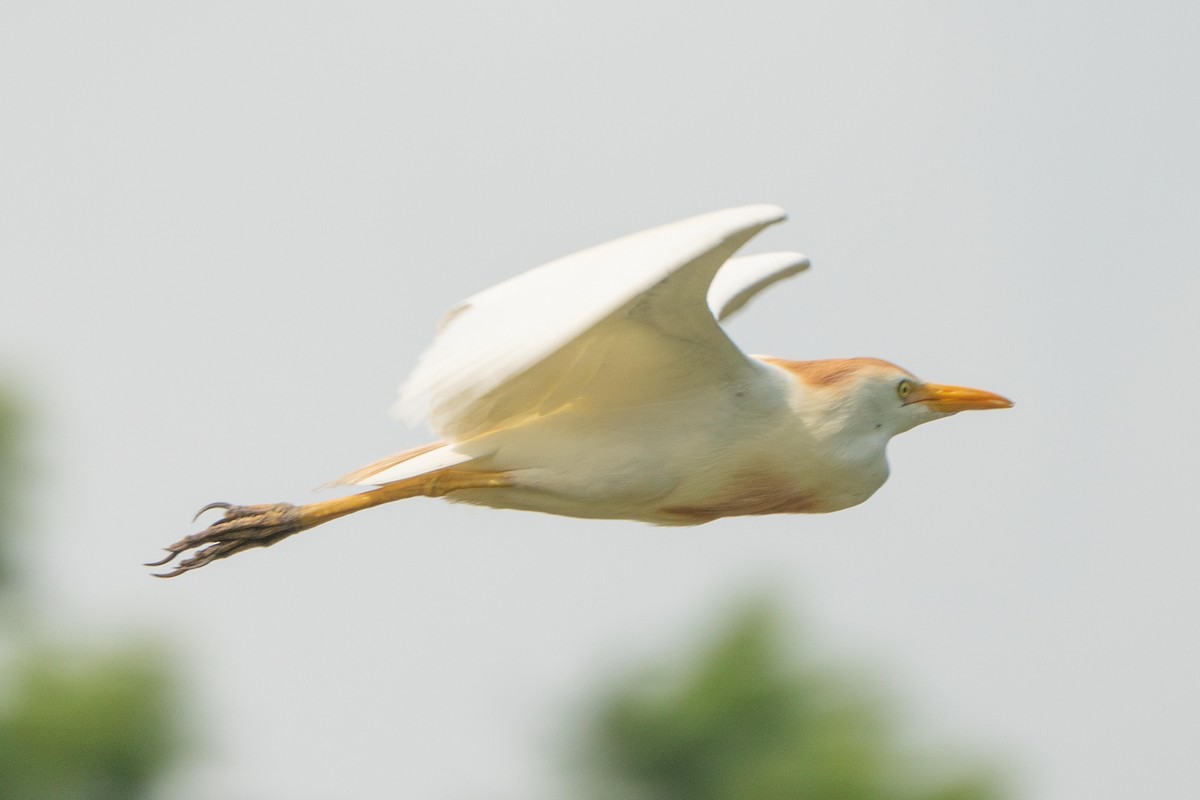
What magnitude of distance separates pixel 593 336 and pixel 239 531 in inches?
67.5

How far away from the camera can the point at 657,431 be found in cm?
614

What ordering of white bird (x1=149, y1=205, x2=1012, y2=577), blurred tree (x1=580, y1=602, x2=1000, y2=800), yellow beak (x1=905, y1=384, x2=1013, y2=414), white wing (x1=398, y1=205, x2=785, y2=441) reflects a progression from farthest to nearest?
blurred tree (x1=580, y1=602, x2=1000, y2=800), yellow beak (x1=905, y1=384, x2=1013, y2=414), white bird (x1=149, y1=205, x2=1012, y2=577), white wing (x1=398, y1=205, x2=785, y2=441)

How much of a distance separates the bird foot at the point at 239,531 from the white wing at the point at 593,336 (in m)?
0.77

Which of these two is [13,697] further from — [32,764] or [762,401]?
[762,401]

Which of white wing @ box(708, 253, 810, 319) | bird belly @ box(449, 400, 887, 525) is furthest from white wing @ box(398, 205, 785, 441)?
white wing @ box(708, 253, 810, 319)

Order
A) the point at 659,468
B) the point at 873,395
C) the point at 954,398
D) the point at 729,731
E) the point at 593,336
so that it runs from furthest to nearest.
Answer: the point at 729,731, the point at 954,398, the point at 873,395, the point at 659,468, the point at 593,336

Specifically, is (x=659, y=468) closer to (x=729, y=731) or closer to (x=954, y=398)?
(x=954, y=398)

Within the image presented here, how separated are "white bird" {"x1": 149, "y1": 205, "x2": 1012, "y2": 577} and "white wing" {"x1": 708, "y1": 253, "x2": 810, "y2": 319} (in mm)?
1011

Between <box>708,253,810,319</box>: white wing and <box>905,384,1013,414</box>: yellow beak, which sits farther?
<box>708,253,810,319</box>: white wing

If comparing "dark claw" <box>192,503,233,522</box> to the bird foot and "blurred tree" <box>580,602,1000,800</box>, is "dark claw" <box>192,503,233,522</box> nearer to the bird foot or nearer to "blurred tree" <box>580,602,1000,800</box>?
the bird foot

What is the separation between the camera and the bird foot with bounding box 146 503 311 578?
21.7 feet

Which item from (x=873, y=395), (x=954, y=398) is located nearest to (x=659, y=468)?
(x=873, y=395)

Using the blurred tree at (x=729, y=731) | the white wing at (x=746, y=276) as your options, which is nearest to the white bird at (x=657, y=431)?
the white wing at (x=746, y=276)

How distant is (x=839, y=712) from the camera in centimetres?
1819
